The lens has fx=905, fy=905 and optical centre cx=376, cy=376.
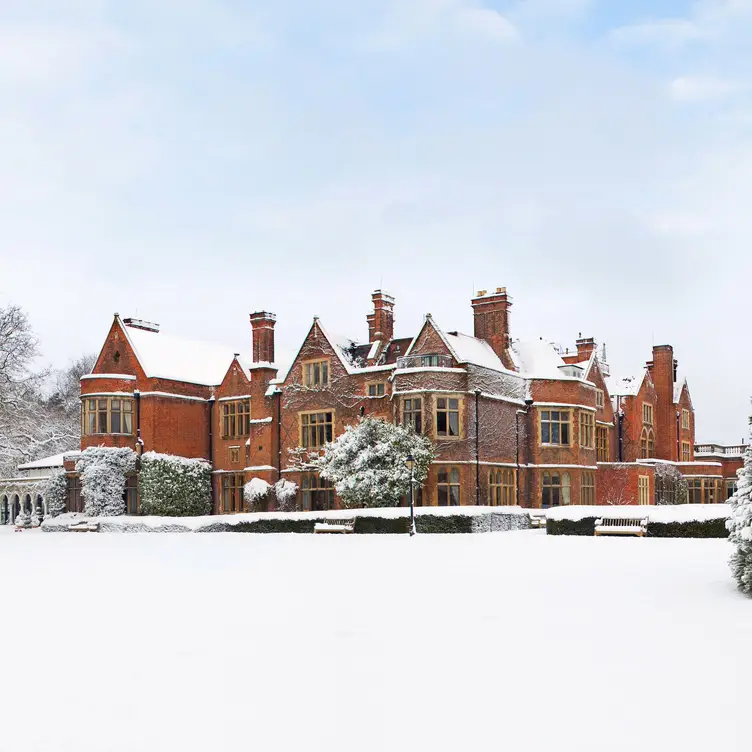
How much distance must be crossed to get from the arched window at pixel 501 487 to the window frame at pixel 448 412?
258cm

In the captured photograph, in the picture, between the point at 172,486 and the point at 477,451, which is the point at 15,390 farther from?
the point at 477,451

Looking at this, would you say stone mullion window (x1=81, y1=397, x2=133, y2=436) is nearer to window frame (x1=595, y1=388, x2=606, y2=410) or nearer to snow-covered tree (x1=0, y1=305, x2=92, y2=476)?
snow-covered tree (x1=0, y1=305, x2=92, y2=476)

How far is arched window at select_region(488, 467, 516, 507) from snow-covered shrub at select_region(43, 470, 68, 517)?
71.6 ft

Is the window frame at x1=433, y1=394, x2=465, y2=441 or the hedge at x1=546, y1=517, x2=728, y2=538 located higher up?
the window frame at x1=433, y1=394, x2=465, y2=441

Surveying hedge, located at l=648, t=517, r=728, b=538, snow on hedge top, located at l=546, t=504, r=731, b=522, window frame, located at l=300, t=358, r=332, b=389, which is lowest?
hedge, located at l=648, t=517, r=728, b=538

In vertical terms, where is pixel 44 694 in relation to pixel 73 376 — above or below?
below

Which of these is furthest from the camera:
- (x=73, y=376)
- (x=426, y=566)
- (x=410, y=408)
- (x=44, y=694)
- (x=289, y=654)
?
(x=73, y=376)

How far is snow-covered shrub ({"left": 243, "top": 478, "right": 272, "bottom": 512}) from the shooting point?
42.1 meters

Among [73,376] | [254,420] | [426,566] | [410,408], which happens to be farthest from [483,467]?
[73,376]

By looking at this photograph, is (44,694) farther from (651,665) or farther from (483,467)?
(483,467)

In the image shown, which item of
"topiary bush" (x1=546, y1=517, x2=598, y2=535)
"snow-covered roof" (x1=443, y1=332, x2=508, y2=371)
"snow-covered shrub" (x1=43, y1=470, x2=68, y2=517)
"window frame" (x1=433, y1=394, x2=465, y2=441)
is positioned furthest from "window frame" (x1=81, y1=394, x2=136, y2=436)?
"topiary bush" (x1=546, y1=517, x2=598, y2=535)

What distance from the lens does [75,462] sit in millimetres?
45094

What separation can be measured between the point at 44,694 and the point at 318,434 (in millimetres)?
33322

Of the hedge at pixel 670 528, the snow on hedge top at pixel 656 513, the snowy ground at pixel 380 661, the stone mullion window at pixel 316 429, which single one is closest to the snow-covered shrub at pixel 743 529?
the snowy ground at pixel 380 661
